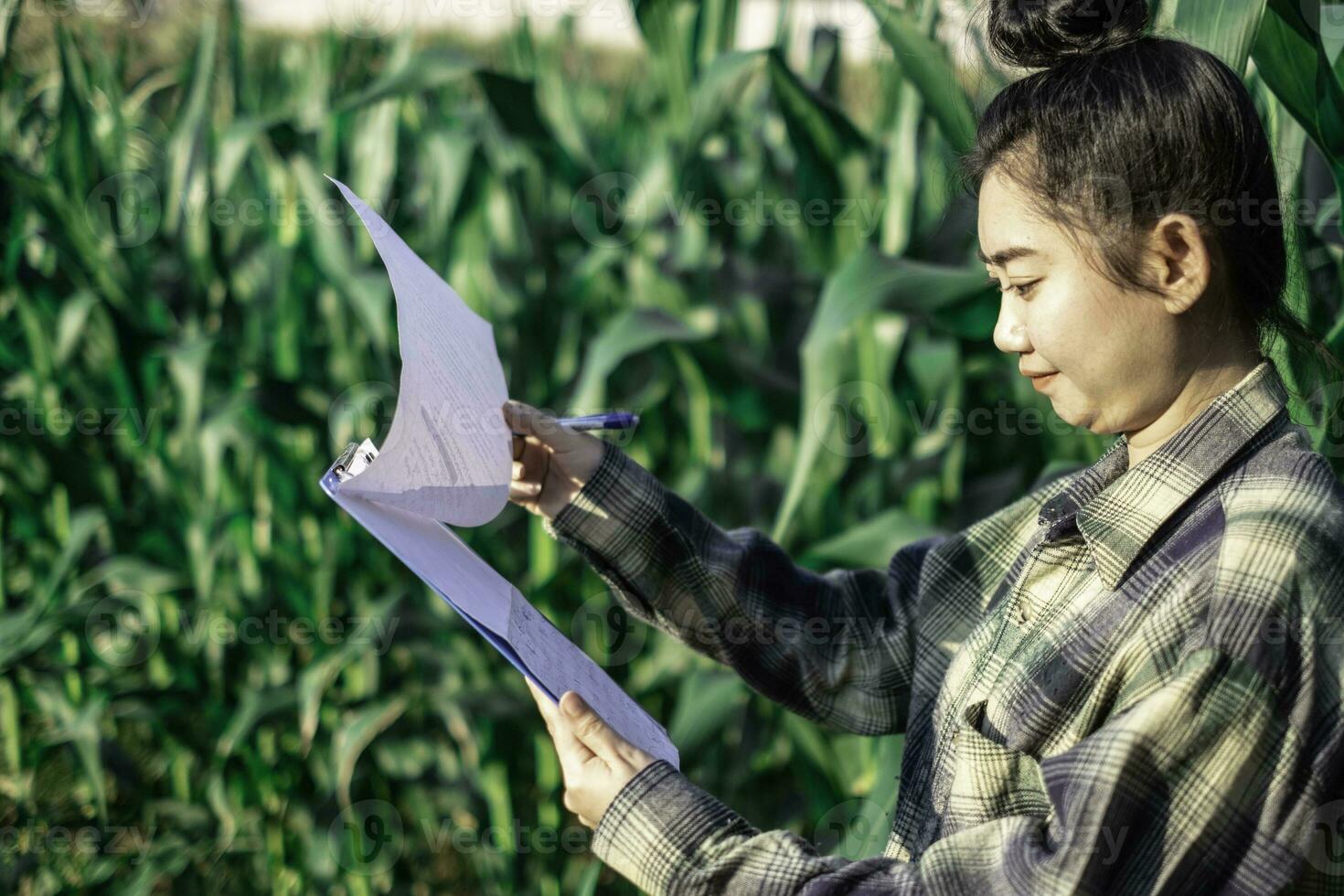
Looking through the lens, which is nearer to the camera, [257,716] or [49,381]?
[257,716]

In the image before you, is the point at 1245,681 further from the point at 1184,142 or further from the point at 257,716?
the point at 257,716

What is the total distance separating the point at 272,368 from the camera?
181cm

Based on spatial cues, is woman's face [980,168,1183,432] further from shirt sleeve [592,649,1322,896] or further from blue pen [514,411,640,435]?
blue pen [514,411,640,435]

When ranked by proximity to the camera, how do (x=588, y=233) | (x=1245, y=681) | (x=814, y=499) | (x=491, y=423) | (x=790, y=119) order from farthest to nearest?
(x=588, y=233)
(x=814, y=499)
(x=790, y=119)
(x=491, y=423)
(x=1245, y=681)

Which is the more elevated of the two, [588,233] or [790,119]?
[790,119]

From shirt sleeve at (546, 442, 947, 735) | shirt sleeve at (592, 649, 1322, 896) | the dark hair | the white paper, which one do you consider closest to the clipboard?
the white paper

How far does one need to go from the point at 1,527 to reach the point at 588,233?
3.40 ft

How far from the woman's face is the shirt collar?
0.02 metres

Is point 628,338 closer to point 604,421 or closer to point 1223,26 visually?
point 604,421

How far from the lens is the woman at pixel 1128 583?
550mm

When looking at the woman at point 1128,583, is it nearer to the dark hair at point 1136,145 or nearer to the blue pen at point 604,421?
the dark hair at point 1136,145

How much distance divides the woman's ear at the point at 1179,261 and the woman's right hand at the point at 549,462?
0.42 metres

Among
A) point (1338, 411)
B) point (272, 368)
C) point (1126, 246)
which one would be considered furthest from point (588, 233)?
point (1126, 246)

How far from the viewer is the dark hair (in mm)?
637
